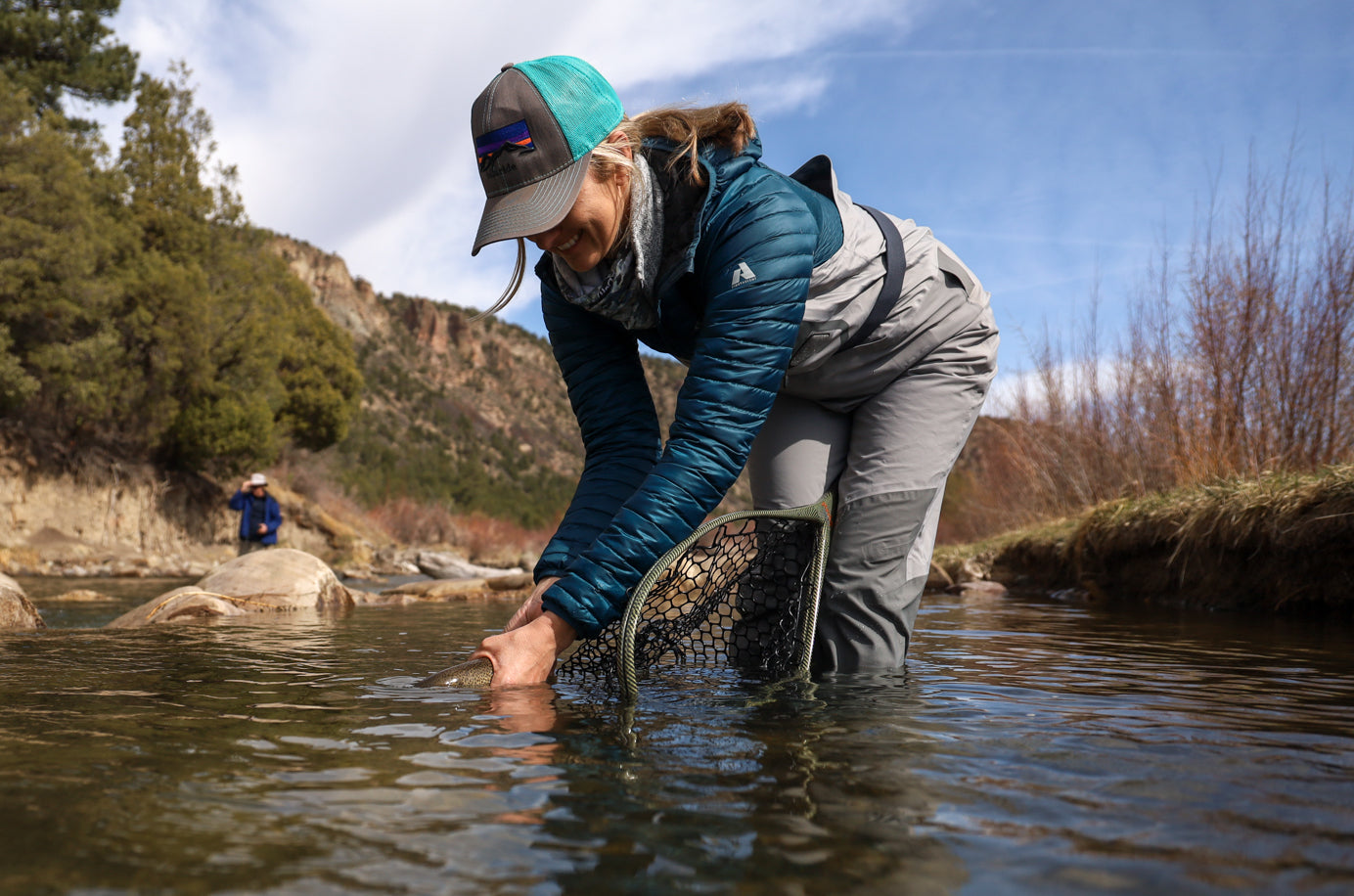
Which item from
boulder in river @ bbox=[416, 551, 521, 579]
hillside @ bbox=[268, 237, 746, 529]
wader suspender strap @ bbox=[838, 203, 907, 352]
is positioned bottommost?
boulder in river @ bbox=[416, 551, 521, 579]

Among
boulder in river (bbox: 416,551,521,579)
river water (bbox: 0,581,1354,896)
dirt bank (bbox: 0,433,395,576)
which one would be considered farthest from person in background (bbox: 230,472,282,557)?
river water (bbox: 0,581,1354,896)

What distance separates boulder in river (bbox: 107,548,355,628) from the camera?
16.7 feet

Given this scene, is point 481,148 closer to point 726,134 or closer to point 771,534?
point 726,134

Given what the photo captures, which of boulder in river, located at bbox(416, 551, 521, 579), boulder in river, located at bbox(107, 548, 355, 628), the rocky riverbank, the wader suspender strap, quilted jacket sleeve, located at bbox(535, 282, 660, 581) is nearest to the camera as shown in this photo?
the wader suspender strap

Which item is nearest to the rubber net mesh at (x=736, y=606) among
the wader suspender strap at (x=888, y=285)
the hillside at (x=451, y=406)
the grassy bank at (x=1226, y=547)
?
the wader suspender strap at (x=888, y=285)

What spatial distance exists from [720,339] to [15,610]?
4024 mm

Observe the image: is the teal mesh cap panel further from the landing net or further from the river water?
the river water

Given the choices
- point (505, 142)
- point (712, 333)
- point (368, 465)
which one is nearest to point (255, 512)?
point (505, 142)

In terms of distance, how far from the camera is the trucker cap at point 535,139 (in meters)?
1.97

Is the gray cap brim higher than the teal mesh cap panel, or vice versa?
the teal mesh cap panel

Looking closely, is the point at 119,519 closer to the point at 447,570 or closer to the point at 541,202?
the point at 447,570

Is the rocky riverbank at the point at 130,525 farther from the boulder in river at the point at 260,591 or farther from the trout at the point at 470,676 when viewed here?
the trout at the point at 470,676

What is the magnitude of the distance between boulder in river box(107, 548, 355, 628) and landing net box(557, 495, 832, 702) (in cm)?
335

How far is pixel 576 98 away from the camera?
201 cm
